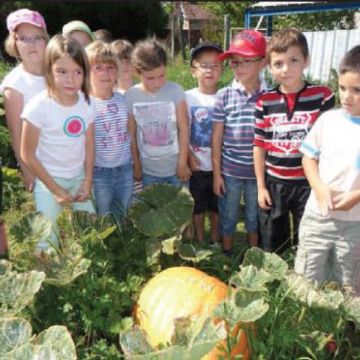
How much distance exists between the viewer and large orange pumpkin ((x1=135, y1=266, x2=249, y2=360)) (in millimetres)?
1535

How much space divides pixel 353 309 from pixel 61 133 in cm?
157

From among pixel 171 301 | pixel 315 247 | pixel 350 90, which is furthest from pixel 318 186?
pixel 171 301

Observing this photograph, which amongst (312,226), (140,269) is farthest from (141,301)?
(312,226)

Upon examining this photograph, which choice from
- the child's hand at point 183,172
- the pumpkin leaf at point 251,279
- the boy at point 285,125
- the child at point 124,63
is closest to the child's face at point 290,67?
the boy at point 285,125

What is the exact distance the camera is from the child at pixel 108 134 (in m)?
2.74

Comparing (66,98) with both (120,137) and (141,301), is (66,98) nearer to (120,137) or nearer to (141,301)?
(120,137)

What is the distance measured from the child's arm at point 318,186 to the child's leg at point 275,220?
13.9 inches

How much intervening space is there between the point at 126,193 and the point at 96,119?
18.2 inches

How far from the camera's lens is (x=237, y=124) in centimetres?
281

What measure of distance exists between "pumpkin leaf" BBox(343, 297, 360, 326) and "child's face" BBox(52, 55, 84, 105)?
5.19 feet

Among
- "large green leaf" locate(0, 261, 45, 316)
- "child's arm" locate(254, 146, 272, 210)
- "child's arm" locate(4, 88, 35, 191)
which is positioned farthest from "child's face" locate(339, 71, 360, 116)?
"child's arm" locate(4, 88, 35, 191)

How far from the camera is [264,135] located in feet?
8.36

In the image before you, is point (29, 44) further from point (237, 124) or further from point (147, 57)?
point (237, 124)

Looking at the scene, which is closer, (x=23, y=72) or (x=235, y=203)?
(x=23, y=72)
